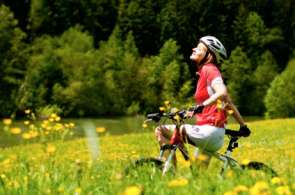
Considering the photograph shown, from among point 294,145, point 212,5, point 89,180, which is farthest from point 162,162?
point 212,5

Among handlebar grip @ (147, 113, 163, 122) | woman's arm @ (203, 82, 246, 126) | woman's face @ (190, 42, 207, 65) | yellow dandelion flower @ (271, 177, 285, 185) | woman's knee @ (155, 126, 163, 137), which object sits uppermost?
woman's face @ (190, 42, 207, 65)

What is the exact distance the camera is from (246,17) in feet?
452

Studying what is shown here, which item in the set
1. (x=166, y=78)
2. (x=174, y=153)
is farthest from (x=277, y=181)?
(x=166, y=78)

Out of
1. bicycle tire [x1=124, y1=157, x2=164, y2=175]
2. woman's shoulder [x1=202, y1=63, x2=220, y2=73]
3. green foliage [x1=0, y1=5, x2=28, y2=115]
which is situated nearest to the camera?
bicycle tire [x1=124, y1=157, x2=164, y2=175]

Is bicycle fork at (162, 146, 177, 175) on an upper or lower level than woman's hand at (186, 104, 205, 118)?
lower

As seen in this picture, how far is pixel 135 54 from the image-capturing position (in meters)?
127

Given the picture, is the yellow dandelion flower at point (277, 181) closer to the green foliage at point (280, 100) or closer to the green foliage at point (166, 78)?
the green foliage at point (280, 100)

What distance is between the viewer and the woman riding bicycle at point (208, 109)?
7438mm

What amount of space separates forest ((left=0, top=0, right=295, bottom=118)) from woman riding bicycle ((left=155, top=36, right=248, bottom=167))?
74.1 metres

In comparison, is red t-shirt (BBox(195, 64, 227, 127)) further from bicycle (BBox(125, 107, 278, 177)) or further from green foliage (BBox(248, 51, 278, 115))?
green foliage (BBox(248, 51, 278, 115))

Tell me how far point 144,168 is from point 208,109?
1595 mm

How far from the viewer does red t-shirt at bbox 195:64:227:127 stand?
7.58m

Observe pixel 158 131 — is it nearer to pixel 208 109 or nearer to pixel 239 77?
pixel 208 109

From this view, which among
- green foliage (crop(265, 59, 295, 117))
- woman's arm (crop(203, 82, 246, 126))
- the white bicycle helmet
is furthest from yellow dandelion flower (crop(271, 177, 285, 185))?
green foliage (crop(265, 59, 295, 117))
